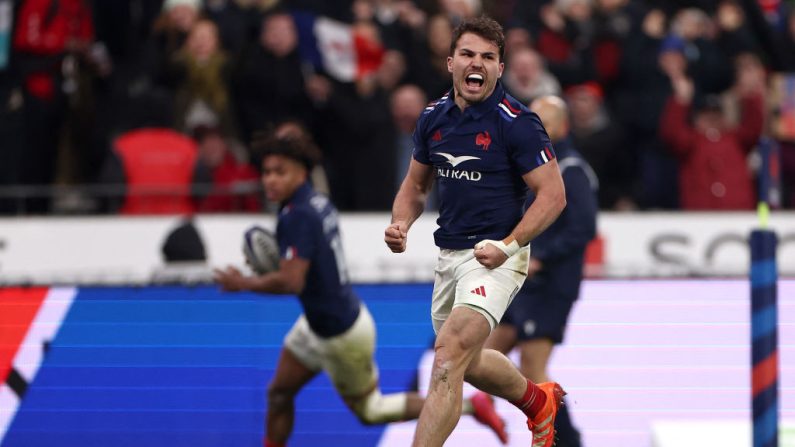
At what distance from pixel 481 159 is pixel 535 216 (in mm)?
404

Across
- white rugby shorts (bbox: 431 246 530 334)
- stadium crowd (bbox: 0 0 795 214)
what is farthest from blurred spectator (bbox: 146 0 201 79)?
white rugby shorts (bbox: 431 246 530 334)

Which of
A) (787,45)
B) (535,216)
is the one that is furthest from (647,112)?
(535,216)

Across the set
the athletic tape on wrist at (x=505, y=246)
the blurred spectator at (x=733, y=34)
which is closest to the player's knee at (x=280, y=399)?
the athletic tape on wrist at (x=505, y=246)

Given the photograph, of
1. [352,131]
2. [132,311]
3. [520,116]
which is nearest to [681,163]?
[352,131]

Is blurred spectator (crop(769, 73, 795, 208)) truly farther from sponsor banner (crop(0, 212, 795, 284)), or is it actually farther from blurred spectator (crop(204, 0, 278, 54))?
blurred spectator (crop(204, 0, 278, 54))

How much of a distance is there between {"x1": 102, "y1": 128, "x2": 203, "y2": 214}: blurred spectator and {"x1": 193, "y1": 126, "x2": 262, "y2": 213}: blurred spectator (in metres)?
0.16

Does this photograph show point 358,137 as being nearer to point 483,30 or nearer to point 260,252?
point 260,252

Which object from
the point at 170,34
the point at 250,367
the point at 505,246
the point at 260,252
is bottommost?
the point at 250,367

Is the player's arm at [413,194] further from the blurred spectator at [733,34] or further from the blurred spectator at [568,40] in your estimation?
the blurred spectator at [733,34]

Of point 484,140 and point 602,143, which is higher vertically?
point 484,140

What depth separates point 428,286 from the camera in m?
10.2

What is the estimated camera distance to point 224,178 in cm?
1577

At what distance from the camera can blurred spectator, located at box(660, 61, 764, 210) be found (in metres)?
15.9

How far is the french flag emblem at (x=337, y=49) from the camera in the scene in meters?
15.9
